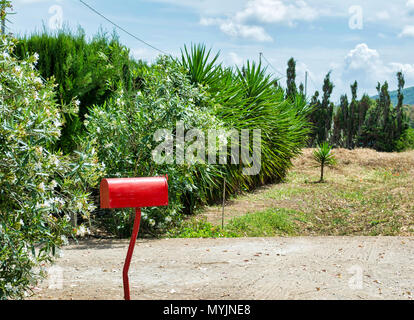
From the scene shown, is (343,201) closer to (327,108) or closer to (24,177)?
(24,177)

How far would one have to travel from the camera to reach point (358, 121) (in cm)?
2831

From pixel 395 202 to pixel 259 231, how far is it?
3.74 meters

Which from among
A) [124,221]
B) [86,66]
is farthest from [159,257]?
[86,66]

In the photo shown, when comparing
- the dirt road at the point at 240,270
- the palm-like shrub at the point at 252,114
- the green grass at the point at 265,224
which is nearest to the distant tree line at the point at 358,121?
the palm-like shrub at the point at 252,114

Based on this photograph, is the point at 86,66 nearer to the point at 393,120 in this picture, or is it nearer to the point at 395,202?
the point at 395,202

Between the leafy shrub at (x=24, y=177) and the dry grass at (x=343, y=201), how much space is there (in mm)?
4597

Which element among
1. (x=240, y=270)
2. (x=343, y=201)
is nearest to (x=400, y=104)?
(x=343, y=201)

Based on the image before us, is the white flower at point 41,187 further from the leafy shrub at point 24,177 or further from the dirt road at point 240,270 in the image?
the dirt road at point 240,270

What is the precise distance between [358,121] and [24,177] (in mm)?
27074

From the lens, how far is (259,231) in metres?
7.62

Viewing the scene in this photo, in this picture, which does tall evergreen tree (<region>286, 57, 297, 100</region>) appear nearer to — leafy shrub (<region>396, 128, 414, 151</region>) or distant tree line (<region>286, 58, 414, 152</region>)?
distant tree line (<region>286, 58, 414, 152</region>)
